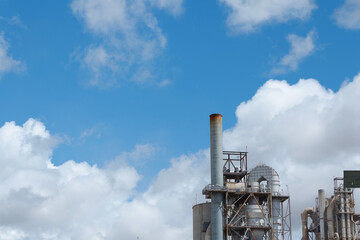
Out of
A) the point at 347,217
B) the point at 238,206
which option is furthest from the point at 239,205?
the point at 347,217

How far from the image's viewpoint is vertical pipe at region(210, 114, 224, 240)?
83.1 meters

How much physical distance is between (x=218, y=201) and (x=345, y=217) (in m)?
24.8

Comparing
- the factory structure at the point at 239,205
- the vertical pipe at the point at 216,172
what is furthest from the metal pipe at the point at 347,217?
the vertical pipe at the point at 216,172

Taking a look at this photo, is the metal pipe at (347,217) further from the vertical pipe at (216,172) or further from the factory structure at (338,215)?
the vertical pipe at (216,172)

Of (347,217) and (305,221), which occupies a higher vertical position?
(305,221)

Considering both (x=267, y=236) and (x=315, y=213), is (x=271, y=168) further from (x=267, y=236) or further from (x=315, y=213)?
(x=315, y=213)

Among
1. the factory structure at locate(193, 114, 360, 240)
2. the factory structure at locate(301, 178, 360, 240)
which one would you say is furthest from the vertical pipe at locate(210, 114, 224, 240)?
the factory structure at locate(301, 178, 360, 240)

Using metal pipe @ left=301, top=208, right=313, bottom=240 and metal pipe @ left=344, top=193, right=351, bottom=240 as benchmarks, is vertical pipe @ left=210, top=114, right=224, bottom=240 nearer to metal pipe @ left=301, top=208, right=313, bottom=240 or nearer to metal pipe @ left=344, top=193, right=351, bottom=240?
metal pipe @ left=344, top=193, right=351, bottom=240

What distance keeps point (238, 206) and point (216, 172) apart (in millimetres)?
6269

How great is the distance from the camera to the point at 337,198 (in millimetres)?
97938

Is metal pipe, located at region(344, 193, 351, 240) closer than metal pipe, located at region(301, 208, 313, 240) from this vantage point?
Yes

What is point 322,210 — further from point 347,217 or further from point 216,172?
point 216,172

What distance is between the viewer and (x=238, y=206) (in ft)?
286

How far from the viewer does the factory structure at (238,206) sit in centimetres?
8419
